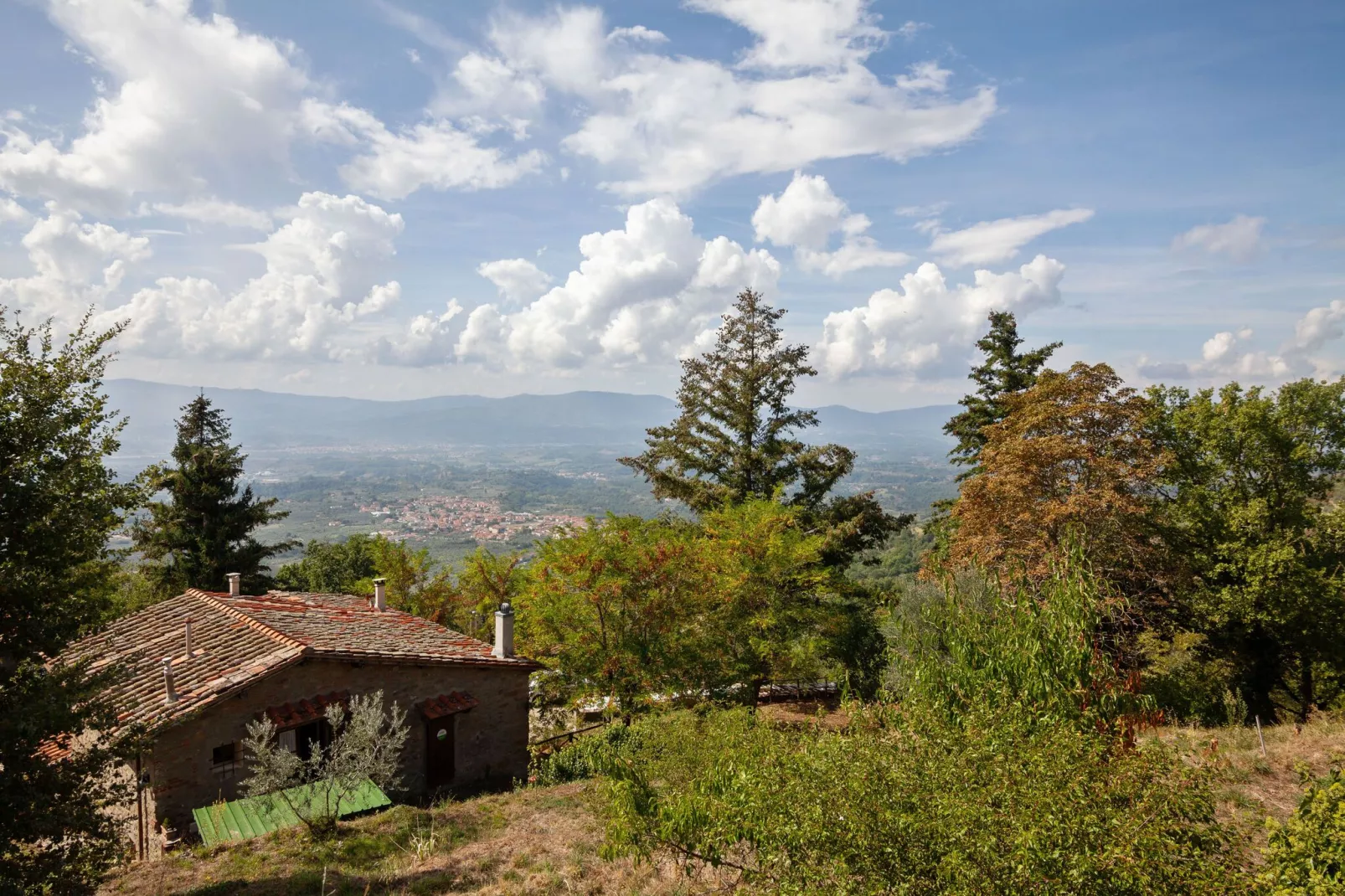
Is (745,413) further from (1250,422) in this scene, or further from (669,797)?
(669,797)

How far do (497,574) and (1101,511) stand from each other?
23.0m

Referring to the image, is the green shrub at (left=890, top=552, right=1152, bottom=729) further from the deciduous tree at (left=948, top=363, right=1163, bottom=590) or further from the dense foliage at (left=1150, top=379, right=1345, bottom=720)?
the dense foliage at (left=1150, top=379, right=1345, bottom=720)

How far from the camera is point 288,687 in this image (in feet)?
46.5

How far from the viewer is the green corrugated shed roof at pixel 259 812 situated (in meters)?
11.5

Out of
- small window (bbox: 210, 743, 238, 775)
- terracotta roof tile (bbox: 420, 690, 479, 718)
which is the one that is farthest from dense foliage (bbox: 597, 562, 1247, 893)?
small window (bbox: 210, 743, 238, 775)

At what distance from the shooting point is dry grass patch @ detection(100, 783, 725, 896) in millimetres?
9234

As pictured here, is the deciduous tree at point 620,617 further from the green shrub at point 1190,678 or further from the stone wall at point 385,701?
the green shrub at point 1190,678

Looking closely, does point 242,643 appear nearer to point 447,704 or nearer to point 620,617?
point 447,704

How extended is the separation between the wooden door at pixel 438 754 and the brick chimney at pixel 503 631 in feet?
6.76

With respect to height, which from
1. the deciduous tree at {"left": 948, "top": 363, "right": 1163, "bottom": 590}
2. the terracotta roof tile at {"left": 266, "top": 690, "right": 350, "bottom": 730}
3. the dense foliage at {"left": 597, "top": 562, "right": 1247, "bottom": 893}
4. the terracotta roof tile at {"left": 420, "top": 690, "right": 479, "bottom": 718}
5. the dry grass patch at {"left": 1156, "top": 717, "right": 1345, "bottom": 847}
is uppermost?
the deciduous tree at {"left": 948, "top": 363, "right": 1163, "bottom": 590}

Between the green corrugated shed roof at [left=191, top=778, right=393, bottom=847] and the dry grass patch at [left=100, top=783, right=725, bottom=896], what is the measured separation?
32cm

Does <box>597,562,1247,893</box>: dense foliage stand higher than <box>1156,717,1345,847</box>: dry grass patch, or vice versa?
<box>597,562,1247,893</box>: dense foliage

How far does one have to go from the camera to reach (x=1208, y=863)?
5141mm

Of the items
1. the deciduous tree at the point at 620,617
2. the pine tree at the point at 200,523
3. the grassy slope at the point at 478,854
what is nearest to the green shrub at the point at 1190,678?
the grassy slope at the point at 478,854
